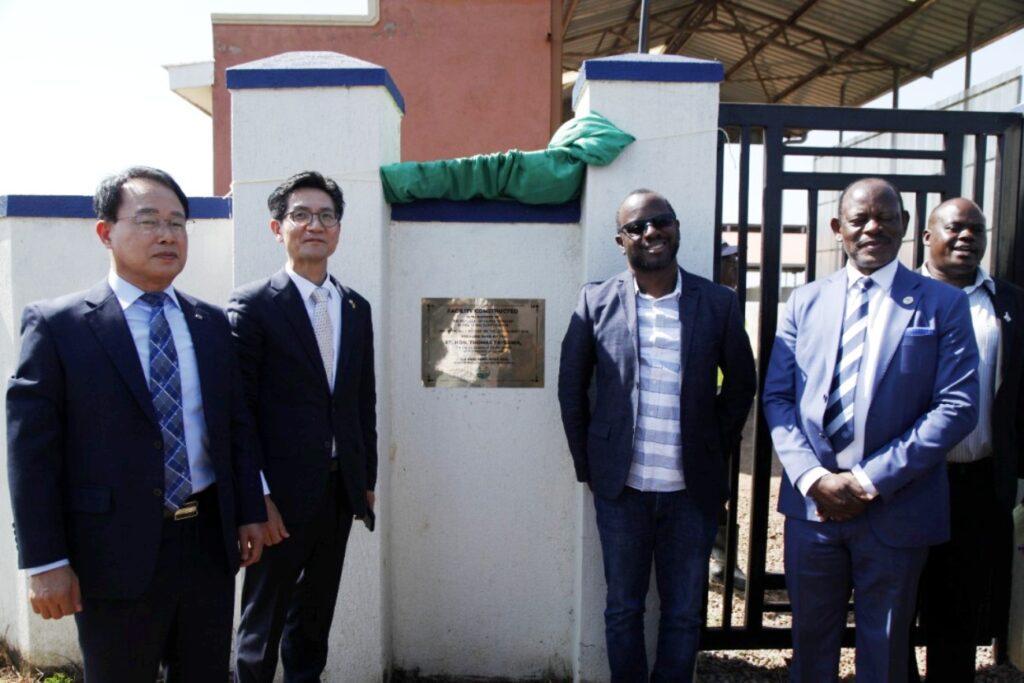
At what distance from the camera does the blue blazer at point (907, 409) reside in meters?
2.50

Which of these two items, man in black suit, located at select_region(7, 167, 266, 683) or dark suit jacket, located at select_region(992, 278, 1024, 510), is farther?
dark suit jacket, located at select_region(992, 278, 1024, 510)

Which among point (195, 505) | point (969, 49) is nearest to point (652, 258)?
point (195, 505)

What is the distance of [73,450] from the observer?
2.03 m

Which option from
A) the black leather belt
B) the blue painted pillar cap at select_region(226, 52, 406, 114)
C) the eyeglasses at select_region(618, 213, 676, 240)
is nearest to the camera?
the black leather belt

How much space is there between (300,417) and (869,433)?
1.97 meters

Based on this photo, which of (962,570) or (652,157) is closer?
(962,570)

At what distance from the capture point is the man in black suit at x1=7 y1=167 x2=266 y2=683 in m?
1.97

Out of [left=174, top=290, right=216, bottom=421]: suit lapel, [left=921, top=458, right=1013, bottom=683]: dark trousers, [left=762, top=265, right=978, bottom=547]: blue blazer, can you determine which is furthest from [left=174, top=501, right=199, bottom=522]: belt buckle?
[left=921, top=458, right=1013, bottom=683]: dark trousers

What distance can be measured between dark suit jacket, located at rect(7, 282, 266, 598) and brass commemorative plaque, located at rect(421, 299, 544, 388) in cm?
149

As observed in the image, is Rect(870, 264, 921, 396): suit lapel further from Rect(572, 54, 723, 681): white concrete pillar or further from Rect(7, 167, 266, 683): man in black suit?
Rect(7, 167, 266, 683): man in black suit

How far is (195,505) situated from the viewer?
2.22m

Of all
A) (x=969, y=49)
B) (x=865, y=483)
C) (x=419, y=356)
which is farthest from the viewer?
(x=969, y=49)

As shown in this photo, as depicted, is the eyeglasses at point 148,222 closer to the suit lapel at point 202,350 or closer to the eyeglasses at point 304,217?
the suit lapel at point 202,350

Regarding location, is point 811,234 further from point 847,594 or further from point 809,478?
point 847,594
